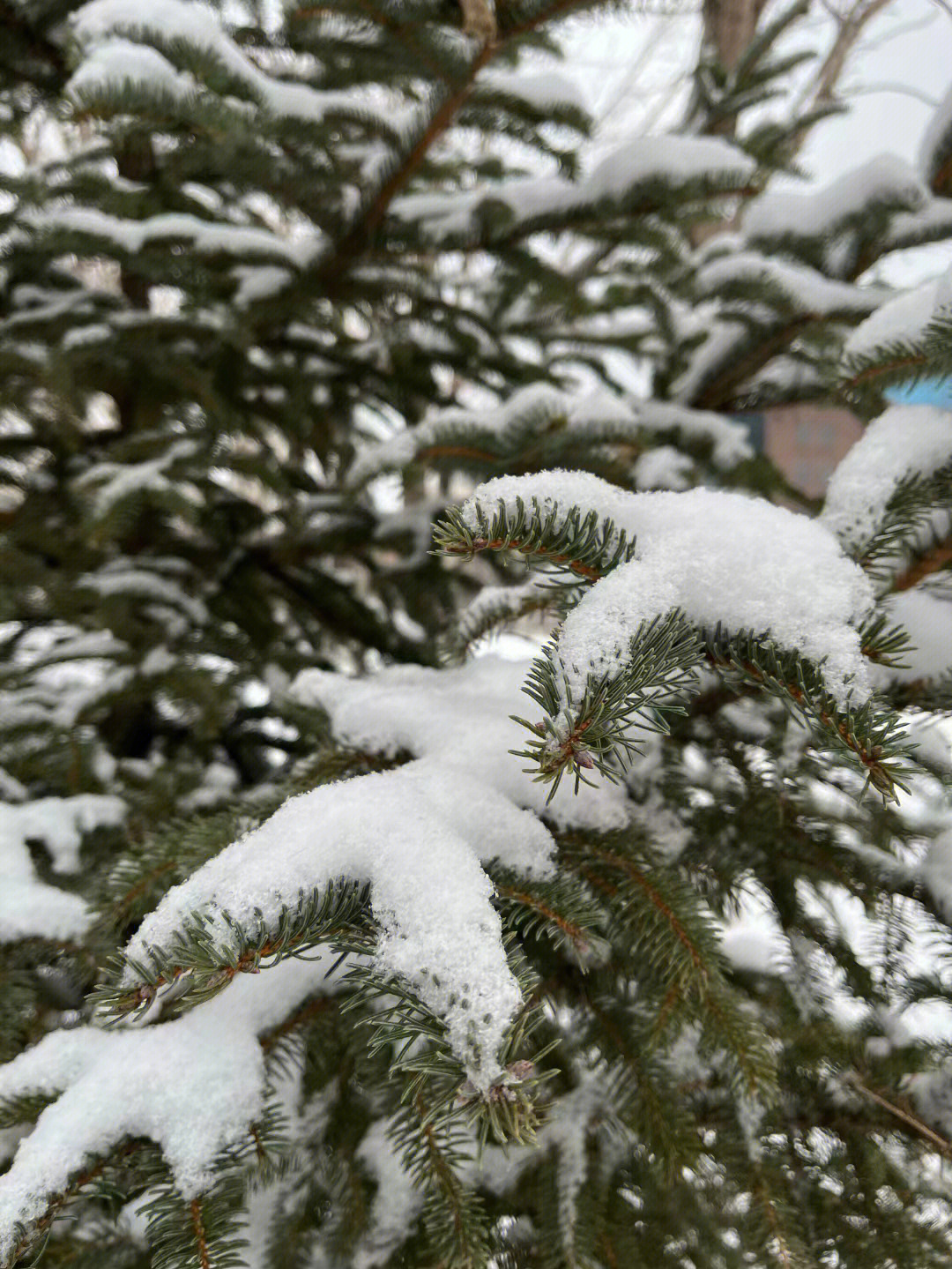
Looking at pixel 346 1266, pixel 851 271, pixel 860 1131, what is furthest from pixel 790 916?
pixel 851 271

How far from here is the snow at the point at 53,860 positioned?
0.82m

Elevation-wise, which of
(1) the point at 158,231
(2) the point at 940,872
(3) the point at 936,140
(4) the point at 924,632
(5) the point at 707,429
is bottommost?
(2) the point at 940,872

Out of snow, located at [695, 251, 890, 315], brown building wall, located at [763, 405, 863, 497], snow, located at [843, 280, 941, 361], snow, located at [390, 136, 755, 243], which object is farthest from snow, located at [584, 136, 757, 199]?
brown building wall, located at [763, 405, 863, 497]

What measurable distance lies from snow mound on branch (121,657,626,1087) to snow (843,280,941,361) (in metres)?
0.57

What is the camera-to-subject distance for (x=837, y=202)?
154cm

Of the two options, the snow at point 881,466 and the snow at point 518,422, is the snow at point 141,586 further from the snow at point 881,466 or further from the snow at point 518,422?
the snow at point 881,466

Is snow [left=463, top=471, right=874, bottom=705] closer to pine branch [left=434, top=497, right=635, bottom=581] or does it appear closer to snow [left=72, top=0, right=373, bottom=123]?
pine branch [left=434, top=497, right=635, bottom=581]

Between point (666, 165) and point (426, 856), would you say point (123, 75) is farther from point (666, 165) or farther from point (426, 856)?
point (426, 856)

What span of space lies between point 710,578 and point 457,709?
34 cm

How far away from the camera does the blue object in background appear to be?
2.85 feet

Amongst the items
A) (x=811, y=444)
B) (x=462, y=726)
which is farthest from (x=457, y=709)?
(x=811, y=444)

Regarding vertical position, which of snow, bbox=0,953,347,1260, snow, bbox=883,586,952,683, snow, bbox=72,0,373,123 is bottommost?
snow, bbox=0,953,347,1260

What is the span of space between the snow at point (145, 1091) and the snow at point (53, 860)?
5.3 inches

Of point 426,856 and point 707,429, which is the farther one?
point 707,429
